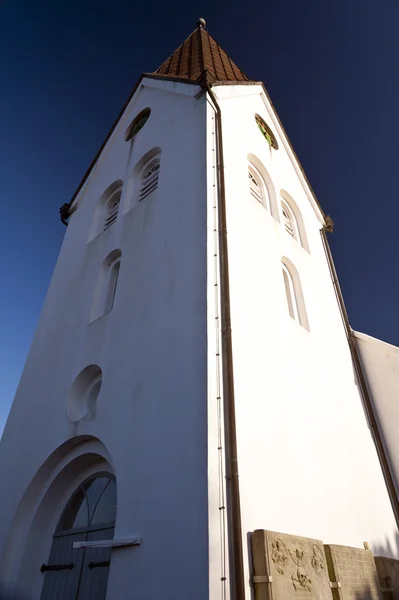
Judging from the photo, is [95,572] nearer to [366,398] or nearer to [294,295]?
[294,295]

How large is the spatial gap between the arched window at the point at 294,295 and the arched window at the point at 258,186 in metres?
1.75

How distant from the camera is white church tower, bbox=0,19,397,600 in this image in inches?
168

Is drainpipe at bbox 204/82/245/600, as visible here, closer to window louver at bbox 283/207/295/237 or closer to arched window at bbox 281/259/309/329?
arched window at bbox 281/259/309/329

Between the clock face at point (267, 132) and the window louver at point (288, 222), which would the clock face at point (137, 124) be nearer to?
the clock face at point (267, 132)

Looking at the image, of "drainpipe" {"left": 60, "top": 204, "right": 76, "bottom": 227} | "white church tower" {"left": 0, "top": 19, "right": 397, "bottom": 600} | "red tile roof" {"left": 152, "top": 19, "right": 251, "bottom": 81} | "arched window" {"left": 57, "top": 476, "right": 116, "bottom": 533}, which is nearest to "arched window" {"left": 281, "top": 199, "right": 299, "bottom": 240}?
"white church tower" {"left": 0, "top": 19, "right": 397, "bottom": 600}

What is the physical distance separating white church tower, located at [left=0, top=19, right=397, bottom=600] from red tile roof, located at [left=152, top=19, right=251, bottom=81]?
277 centimetres

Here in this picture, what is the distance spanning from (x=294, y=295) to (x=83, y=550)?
19.9 ft

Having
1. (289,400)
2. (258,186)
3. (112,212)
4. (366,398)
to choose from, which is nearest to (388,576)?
(289,400)

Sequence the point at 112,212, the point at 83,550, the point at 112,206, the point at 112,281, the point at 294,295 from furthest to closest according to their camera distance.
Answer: the point at 112,206 < the point at 112,212 < the point at 294,295 < the point at 112,281 < the point at 83,550

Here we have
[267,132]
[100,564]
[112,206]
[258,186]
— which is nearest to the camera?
[100,564]

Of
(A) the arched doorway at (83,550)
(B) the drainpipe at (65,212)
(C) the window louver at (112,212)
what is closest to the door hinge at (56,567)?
(A) the arched doorway at (83,550)

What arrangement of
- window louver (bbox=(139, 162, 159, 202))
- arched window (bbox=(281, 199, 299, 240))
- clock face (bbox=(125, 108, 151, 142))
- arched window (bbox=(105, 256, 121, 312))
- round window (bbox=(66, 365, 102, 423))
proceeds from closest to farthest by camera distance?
round window (bbox=(66, 365, 102, 423)), arched window (bbox=(105, 256, 121, 312)), window louver (bbox=(139, 162, 159, 202)), arched window (bbox=(281, 199, 299, 240)), clock face (bbox=(125, 108, 151, 142))

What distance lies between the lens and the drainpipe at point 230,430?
3.77 meters

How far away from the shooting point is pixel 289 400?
6.05 metres
